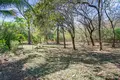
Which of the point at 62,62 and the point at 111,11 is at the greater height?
the point at 111,11

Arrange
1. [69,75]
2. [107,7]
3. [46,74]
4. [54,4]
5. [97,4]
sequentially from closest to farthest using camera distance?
[69,75]
[46,74]
[54,4]
[97,4]
[107,7]

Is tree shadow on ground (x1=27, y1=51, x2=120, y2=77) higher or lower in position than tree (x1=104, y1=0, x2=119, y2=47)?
lower

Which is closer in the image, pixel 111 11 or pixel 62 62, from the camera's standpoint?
pixel 62 62

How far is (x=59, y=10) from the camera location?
13.8 m

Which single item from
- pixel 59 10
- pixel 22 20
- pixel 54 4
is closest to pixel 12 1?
pixel 54 4

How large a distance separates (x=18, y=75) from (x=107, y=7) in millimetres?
12613

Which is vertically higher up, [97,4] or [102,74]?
[97,4]

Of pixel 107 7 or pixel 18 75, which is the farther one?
pixel 107 7

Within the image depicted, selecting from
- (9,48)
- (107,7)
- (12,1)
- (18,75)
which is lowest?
(18,75)

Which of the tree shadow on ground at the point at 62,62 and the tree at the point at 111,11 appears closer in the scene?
the tree shadow on ground at the point at 62,62

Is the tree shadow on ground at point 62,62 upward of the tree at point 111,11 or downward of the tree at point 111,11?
downward

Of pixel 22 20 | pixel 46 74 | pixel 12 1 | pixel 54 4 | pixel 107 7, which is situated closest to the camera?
pixel 46 74

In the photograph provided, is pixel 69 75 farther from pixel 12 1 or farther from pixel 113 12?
pixel 113 12

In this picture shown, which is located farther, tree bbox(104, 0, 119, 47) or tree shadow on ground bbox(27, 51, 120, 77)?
tree bbox(104, 0, 119, 47)
